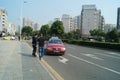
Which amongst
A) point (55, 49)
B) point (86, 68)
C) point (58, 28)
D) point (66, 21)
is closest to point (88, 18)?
point (66, 21)

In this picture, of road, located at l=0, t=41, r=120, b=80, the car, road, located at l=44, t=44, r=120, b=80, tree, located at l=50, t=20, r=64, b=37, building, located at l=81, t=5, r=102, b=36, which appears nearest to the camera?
road, located at l=0, t=41, r=120, b=80

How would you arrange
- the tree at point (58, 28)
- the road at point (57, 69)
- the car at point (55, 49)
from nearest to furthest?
the road at point (57, 69), the car at point (55, 49), the tree at point (58, 28)

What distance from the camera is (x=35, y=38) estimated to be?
21578 millimetres

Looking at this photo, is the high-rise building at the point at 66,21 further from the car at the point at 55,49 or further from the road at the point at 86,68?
the road at the point at 86,68

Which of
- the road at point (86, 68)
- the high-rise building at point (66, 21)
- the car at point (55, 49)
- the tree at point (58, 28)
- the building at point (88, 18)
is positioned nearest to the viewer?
the road at point (86, 68)

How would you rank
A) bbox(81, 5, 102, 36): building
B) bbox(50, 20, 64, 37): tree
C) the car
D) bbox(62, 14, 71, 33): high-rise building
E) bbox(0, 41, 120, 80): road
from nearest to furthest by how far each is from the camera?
bbox(0, 41, 120, 80): road
the car
bbox(50, 20, 64, 37): tree
bbox(81, 5, 102, 36): building
bbox(62, 14, 71, 33): high-rise building

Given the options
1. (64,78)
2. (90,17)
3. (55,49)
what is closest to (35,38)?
(55,49)

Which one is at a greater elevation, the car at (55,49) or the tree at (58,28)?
the tree at (58,28)

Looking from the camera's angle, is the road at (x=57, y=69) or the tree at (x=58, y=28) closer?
the road at (x=57, y=69)

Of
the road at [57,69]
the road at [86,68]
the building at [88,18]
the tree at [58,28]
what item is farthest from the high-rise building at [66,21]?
the road at [57,69]

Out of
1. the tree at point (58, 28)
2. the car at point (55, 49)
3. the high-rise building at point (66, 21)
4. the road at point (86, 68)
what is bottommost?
the road at point (86, 68)

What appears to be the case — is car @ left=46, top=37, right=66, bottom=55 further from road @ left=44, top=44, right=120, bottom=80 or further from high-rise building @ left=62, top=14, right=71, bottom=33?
high-rise building @ left=62, top=14, right=71, bottom=33

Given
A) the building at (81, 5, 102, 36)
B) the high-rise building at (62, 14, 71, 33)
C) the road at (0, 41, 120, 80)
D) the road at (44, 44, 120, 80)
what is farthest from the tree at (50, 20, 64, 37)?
the road at (0, 41, 120, 80)

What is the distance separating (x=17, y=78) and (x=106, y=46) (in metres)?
31.9
